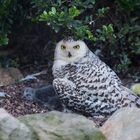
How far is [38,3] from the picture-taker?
6.37 m

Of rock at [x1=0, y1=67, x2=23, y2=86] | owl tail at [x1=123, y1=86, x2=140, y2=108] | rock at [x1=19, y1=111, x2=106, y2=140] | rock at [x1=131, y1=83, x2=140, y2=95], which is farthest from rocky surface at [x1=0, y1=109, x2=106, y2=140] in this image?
rock at [x1=0, y1=67, x2=23, y2=86]

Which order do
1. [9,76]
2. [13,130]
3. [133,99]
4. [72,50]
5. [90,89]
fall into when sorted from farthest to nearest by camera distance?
1. [9,76]
2. [72,50]
3. [133,99]
4. [90,89]
5. [13,130]

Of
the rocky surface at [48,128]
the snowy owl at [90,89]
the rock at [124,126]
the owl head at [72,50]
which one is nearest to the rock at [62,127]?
the rocky surface at [48,128]

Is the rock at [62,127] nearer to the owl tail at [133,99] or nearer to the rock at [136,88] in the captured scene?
the owl tail at [133,99]

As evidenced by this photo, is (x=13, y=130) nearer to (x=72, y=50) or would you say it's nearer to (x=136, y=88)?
(x=72, y=50)

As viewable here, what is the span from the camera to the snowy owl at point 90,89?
5.98m

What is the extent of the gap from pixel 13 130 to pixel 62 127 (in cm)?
36

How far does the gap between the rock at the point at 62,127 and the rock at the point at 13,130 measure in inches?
2.5

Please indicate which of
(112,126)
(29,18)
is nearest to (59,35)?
(29,18)

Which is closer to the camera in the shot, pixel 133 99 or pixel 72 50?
pixel 133 99

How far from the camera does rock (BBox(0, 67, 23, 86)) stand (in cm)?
684

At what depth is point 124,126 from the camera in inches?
195

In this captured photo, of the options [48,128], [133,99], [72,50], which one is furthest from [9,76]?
[48,128]

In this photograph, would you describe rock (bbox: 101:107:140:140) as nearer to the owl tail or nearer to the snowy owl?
the snowy owl
